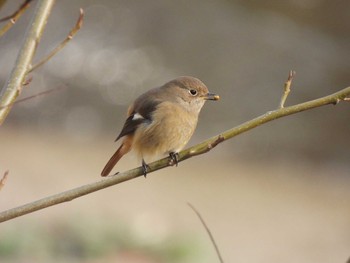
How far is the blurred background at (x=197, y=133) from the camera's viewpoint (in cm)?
807

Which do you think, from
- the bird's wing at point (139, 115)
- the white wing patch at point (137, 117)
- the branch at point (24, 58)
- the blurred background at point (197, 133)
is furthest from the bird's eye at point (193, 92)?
the blurred background at point (197, 133)

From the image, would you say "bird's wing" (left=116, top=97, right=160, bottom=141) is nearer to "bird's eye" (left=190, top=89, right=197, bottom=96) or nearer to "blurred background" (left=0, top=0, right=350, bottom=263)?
"bird's eye" (left=190, top=89, right=197, bottom=96)

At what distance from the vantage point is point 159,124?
3885mm

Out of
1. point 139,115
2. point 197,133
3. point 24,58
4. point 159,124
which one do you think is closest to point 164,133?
point 159,124

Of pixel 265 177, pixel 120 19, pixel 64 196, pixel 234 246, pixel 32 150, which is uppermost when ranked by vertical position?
pixel 120 19

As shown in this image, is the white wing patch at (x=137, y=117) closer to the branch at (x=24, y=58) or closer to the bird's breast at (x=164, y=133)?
the bird's breast at (x=164, y=133)

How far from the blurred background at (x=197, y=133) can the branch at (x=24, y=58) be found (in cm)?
500

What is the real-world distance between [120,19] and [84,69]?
3.21ft

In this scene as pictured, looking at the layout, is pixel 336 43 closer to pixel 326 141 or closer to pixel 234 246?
pixel 326 141

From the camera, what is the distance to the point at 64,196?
2.19 m

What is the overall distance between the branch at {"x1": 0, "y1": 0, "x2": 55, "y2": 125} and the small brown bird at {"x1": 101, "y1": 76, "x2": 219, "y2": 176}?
1.56 metres

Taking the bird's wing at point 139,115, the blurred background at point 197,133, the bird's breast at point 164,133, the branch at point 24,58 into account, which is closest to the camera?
the branch at point 24,58

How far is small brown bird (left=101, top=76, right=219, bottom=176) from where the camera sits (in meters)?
3.82

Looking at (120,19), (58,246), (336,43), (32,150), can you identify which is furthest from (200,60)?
(58,246)
